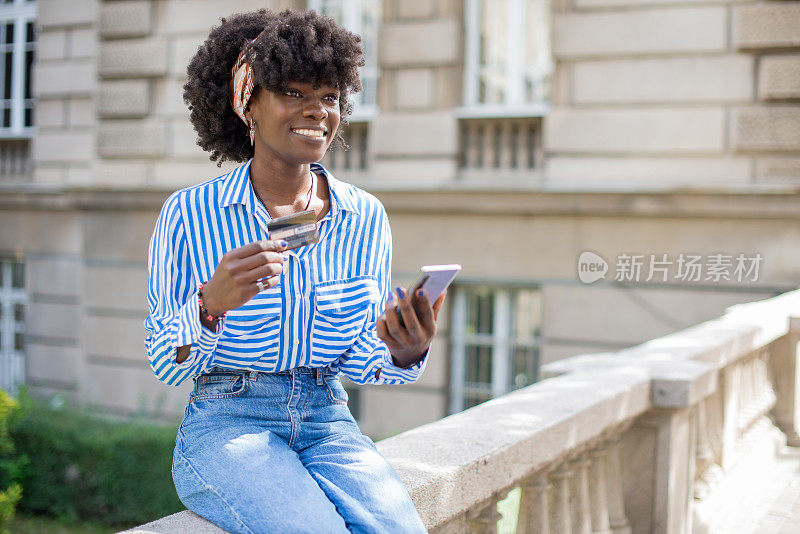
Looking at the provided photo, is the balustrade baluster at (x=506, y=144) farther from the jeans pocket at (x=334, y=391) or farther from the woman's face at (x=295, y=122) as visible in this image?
the jeans pocket at (x=334, y=391)

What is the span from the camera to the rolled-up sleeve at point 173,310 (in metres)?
2.02

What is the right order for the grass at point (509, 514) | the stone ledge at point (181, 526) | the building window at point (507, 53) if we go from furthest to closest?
the building window at point (507, 53) < the grass at point (509, 514) < the stone ledge at point (181, 526)

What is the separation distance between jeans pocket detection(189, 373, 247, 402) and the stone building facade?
700cm

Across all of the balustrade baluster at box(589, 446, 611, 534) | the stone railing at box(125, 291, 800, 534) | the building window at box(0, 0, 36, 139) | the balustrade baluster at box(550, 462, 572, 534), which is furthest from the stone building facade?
the balustrade baluster at box(550, 462, 572, 534)

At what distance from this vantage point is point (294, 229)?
2059 millimetres

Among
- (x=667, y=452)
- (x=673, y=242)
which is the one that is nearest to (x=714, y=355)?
(x=667, y=452)

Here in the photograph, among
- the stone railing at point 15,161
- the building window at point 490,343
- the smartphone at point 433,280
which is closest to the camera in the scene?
the smartphone at point 433,280

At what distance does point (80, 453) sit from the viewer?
9.54m

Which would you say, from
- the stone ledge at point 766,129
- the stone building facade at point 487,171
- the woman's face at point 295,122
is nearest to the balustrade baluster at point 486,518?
the woman's face at point 295,122

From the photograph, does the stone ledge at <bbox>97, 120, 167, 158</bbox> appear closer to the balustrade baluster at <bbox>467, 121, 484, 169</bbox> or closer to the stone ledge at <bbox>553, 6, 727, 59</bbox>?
the balustrade baluster at <bbox>467, 121, 484, 169</bbox>

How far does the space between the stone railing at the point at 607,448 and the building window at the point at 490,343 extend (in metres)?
3.94

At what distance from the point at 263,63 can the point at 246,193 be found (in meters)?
0.35

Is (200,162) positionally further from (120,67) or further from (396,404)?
(396,404)

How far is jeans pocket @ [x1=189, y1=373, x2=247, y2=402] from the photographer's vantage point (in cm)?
218
